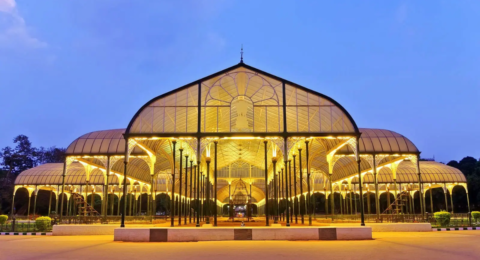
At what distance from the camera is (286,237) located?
62.3 ft

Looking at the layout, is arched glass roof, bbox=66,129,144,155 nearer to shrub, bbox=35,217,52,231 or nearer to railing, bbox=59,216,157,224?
railing, bbox=59,216,157,224

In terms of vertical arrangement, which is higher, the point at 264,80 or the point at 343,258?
the point at 264,80

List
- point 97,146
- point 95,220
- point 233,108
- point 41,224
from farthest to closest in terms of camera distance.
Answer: point 97,146 < point 95,220 < point 41,224 < point 233,108

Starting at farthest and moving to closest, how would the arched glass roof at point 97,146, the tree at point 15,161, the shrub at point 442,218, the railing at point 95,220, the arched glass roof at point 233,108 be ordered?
the tree at point 15,161
the arched glass roof at point 97,146
the shrub at point 442,218
the railing at point 95,220
the arched glass roof at point 233,108

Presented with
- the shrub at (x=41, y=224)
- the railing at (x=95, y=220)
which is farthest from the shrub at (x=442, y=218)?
the shrub at (x=41, y=224)

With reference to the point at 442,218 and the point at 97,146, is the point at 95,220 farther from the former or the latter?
the point at 442,218

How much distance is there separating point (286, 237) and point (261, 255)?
7.03m

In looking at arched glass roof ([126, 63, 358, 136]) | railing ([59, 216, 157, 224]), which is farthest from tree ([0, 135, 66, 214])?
arched glass roof ([126, 63, 358, 136])

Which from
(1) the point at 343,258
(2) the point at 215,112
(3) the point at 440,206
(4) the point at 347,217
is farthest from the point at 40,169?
(3) the point at 440,206

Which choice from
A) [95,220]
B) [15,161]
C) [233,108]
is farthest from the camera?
[15,161]

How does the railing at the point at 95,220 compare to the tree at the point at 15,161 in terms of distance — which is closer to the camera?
the railing at the point at 95,220

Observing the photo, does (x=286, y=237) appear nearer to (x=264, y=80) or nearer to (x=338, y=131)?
(x=338, y=131)

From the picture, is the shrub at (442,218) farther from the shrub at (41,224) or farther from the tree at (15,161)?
the tree at (15,161)

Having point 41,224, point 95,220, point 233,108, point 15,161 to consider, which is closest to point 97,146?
point 95,220
